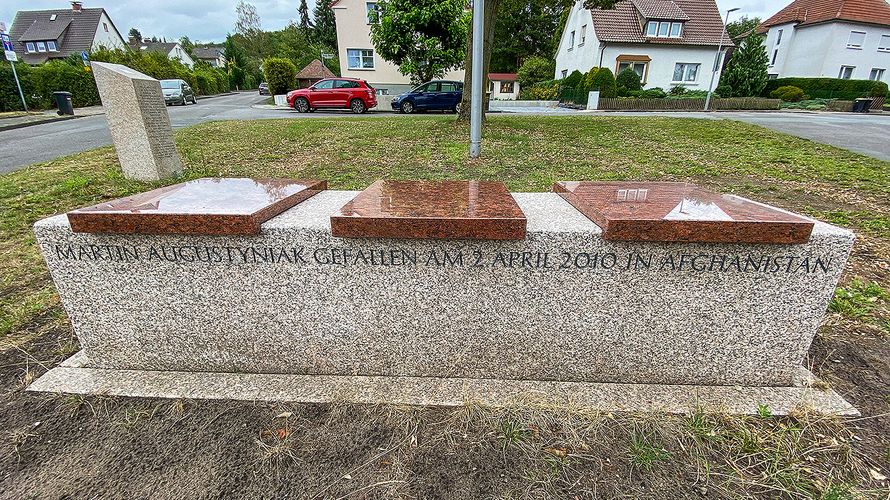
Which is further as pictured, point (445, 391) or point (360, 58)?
point (360, 58)

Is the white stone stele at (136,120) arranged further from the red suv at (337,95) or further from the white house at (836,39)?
the white house at (836,39)

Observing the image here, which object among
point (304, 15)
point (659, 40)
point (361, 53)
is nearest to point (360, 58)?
point (361, 53)

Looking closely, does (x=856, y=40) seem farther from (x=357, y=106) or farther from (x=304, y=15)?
(x=304, y=15)

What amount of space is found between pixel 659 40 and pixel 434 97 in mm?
18574

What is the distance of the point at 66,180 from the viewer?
6.26 metres

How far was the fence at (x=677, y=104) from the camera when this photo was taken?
78.3 feet

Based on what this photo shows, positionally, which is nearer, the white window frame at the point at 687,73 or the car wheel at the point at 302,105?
the car wheel at the point at 302,105

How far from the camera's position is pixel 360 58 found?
28484mm

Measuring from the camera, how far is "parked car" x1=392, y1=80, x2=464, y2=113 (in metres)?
19.3

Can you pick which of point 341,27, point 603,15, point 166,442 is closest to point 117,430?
point 166,442

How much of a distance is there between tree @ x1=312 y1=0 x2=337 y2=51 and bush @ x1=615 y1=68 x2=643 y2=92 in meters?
45.2

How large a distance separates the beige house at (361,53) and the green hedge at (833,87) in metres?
22.6

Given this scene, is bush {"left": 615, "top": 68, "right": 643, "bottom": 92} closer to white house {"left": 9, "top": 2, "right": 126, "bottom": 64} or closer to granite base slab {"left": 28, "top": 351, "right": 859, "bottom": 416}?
granite base slab {"left": 28, "top": 351, "right": 859, "bottom": 416}

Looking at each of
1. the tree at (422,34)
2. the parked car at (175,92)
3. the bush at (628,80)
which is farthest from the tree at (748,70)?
the parked car at (175,92)
